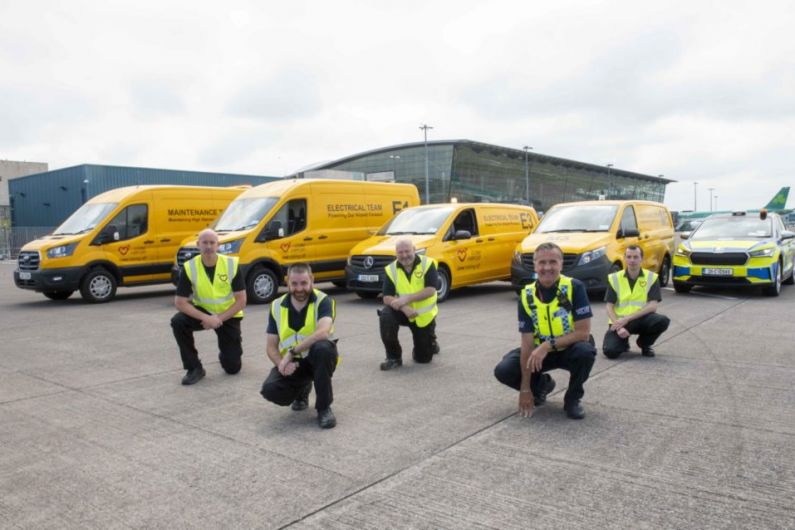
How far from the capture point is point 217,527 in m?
2.99

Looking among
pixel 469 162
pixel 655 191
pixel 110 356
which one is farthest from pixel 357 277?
pixel 655 191

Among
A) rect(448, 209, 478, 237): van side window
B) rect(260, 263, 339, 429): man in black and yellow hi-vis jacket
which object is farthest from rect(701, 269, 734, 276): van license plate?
rect(260, 263, 339, 429): man in black and yellow hi-vis jacket

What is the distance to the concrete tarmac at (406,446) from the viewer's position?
3.11 metres

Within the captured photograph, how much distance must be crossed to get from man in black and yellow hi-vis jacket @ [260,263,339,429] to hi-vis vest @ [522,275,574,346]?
1.44m

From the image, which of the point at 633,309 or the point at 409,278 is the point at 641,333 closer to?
the point at 633,309

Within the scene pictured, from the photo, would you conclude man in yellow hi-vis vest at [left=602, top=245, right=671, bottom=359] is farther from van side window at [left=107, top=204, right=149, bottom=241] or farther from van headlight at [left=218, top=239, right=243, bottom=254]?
van side window at [left=107, top=204, right=149, bottom=241]

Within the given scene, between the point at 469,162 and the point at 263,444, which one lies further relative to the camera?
the point at 469,162

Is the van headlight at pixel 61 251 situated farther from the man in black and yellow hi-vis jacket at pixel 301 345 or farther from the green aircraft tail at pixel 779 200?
the green aircraft tail at pixel 779 200

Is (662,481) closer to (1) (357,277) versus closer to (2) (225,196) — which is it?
(1) (357,277)

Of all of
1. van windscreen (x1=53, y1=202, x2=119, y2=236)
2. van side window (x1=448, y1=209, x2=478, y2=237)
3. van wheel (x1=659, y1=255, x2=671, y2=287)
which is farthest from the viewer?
van wheel (x1=659, y1=255, x2=671, y2=287)

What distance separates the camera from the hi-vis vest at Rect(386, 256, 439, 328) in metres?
6.45

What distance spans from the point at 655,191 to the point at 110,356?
136800mm

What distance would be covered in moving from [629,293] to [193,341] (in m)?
4.38

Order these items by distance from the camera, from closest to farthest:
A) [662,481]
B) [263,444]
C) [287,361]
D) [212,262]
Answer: [662,481]
[263,444]
[287,361]
[212,262]
